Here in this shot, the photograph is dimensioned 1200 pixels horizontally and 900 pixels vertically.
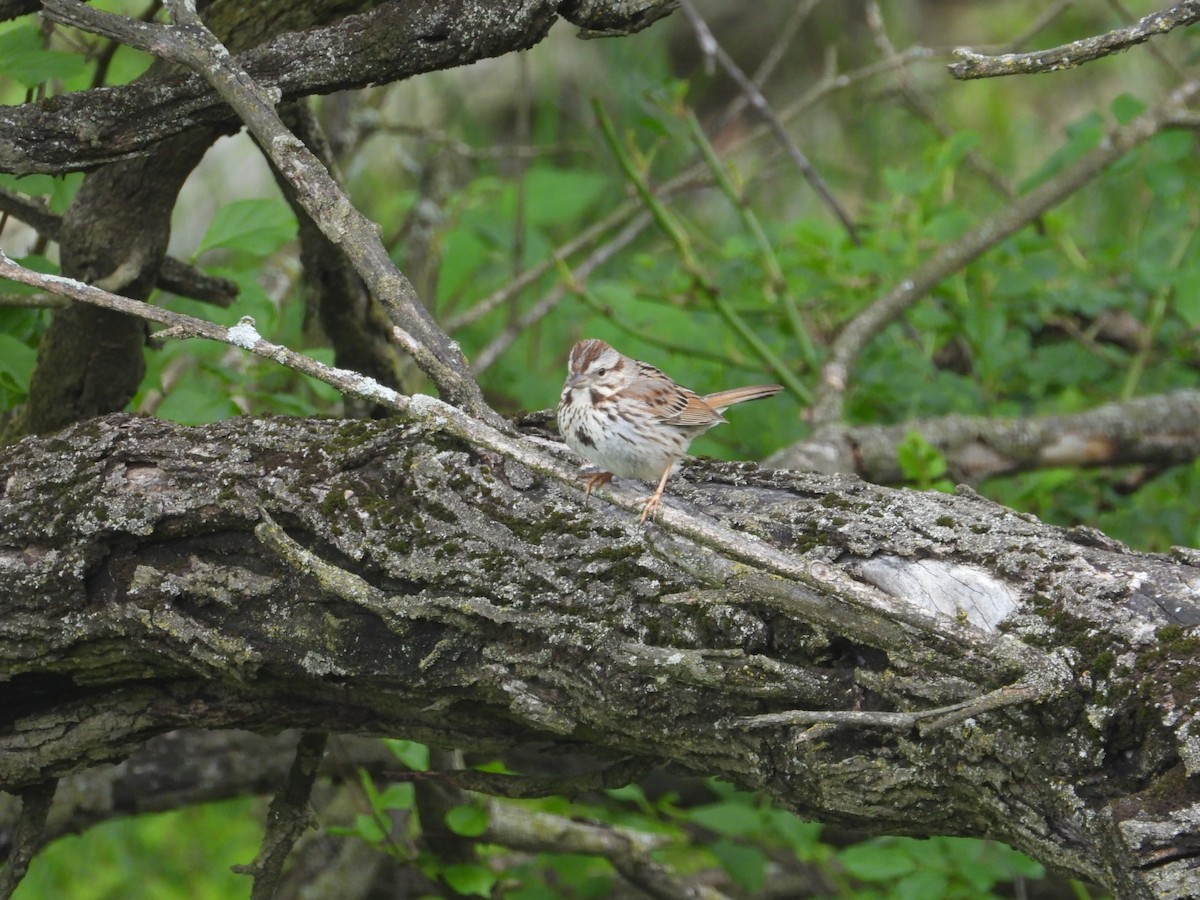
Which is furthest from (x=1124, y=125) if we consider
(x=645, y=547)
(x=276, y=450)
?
(x=276, y=450)

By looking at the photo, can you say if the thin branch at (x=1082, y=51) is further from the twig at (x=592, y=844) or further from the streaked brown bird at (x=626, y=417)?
the twig at (x=592, y=844)

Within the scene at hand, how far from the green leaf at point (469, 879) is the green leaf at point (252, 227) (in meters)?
1.76

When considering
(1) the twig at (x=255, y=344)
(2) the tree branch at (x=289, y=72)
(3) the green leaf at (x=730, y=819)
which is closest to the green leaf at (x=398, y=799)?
(3) the green leaf at (x=730, y=819)

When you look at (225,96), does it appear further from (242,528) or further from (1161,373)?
(1161,373)

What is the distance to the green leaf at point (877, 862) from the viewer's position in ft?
11.2

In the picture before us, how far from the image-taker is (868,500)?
7.88 ft

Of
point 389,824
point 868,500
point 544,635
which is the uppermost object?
point 868,500

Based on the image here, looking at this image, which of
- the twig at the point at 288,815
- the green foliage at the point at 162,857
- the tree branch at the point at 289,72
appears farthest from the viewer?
the green foliage at the point at 162,857

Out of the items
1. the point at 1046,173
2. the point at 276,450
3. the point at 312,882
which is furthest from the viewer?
the point at 1046,173

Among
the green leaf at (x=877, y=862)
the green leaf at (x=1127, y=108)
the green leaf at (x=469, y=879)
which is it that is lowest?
the green leaf at (x=469, y=879)

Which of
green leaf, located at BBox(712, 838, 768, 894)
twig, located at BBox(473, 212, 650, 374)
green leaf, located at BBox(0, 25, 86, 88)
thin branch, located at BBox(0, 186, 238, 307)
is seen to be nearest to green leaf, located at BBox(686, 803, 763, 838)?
green leaf, located at BBox(712, 838, 768, 894)

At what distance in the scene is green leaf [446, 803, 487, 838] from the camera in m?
3.49

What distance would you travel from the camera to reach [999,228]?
4.70 m

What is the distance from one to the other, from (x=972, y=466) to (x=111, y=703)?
287 centimetres
